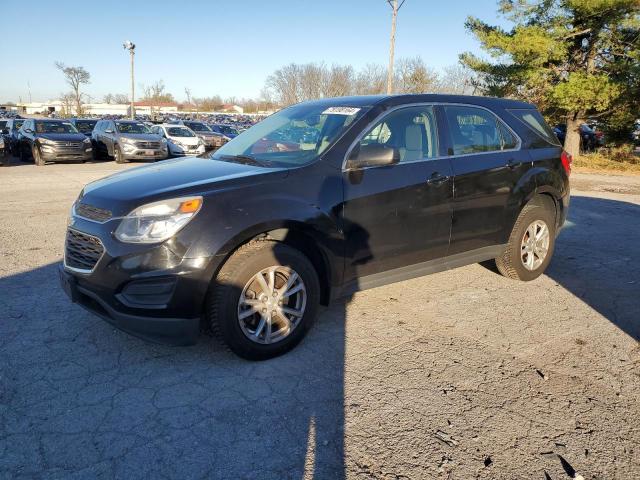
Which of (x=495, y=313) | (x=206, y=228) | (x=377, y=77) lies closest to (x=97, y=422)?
(x=206, y=228)

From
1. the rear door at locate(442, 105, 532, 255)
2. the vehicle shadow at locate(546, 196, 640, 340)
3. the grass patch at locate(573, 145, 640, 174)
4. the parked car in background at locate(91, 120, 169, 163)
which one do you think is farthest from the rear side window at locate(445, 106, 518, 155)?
the grass patch at locate(573, 145, 640, 174)

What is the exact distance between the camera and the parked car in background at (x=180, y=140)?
1998cm

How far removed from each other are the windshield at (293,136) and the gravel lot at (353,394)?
1.42 m

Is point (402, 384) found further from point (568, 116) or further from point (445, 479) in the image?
point (568, 116)

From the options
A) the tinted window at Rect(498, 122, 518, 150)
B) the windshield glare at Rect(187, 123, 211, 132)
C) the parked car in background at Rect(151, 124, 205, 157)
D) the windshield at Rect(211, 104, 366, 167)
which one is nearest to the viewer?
the windshield at Rect(211, 104, 366, 167)

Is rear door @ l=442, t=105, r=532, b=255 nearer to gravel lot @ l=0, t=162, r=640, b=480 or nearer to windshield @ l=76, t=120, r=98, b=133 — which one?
gravel lot @ l=0, t=162, r=640, b=480

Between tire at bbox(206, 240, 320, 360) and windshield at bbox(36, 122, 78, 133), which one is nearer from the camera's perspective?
tire at bbox(206, 240, 320, 360)

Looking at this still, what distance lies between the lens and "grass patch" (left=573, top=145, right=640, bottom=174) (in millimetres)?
18500

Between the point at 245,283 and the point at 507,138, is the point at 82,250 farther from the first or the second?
the point at 507,138

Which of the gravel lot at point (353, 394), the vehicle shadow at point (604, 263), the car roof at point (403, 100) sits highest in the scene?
the car roof at point (403, 100)

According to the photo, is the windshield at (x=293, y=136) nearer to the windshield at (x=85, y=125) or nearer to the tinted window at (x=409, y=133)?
the tinted window at (x=409, y=133)

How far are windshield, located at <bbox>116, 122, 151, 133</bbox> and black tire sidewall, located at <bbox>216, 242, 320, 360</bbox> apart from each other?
17515 mm

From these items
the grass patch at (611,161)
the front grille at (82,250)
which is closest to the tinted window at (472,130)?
the front grille at (82,250)

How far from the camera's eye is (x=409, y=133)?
404 centimetres
